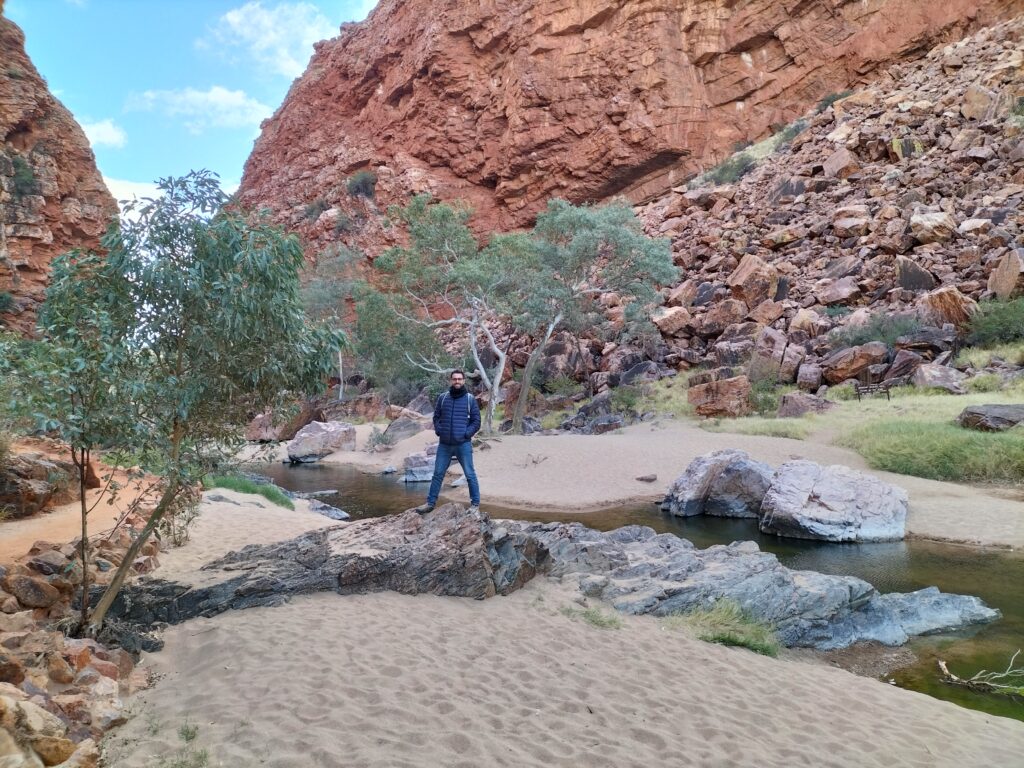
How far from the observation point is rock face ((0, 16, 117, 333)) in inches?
838

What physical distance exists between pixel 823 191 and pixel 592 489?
24.3m

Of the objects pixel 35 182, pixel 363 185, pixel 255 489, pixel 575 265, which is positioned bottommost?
pixel 255 489

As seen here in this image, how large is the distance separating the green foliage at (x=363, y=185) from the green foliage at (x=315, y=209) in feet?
9.20

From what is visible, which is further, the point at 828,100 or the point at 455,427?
the point at 828,100

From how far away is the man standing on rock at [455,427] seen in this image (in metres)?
8.30

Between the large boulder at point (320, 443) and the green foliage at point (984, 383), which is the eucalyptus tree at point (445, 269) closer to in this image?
the large boulder at point (320, 443)

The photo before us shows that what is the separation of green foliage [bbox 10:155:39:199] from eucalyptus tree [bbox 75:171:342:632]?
24095 mm

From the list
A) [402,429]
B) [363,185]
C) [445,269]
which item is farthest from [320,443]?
[363,185]

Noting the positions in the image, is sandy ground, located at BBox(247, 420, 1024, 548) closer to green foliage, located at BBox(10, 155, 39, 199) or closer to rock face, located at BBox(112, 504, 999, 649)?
rock face, located at BBox(112, 504, 999, 649)

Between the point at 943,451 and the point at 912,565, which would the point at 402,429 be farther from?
the point at 912,565

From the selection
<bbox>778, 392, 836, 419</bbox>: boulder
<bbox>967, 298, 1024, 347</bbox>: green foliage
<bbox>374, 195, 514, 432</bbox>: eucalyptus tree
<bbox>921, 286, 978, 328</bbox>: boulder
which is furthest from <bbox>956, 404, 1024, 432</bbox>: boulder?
<bbox>374, 195, 514, 432</bbox>: eucalyptus tree

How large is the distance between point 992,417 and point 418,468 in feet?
48.4

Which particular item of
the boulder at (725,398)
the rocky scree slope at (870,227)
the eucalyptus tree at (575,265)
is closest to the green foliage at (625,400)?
the boulder at (725,398)

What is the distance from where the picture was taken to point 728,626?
6.40 metres
